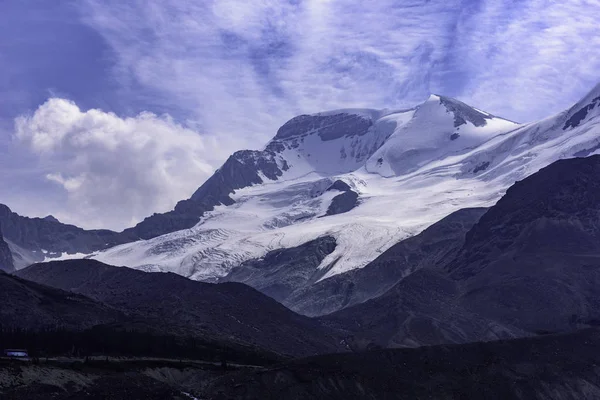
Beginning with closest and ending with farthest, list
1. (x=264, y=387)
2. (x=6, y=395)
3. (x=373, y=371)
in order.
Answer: (x=6, y=395) → (x=264, y=387) → (x=373, y=371)

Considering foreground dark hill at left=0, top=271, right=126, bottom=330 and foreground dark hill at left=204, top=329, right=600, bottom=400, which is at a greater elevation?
foreground dark hill at left=0, top=271, right=126, bottom=330

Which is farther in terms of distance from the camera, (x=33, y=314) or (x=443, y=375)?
(x=33, y=314)

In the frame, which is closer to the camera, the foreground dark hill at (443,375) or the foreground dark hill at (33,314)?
the foreground dark hill at (443,375)

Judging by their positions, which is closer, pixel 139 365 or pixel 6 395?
pixel 6 395

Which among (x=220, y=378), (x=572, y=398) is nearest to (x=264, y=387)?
(x=220, y=378)

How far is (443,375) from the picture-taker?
163 metres

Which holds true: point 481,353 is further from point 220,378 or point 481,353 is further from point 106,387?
point 106,387

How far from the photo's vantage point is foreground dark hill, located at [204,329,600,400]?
145125mm

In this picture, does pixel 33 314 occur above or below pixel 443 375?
above

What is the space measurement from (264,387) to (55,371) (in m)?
31.9

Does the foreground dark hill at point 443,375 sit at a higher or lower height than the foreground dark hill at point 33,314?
lower

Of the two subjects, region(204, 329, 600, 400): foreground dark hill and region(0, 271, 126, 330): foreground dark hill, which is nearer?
region(204, 329, 600, 400): foreground dark hill

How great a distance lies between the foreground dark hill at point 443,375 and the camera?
476 feet

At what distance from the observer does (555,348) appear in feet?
599
